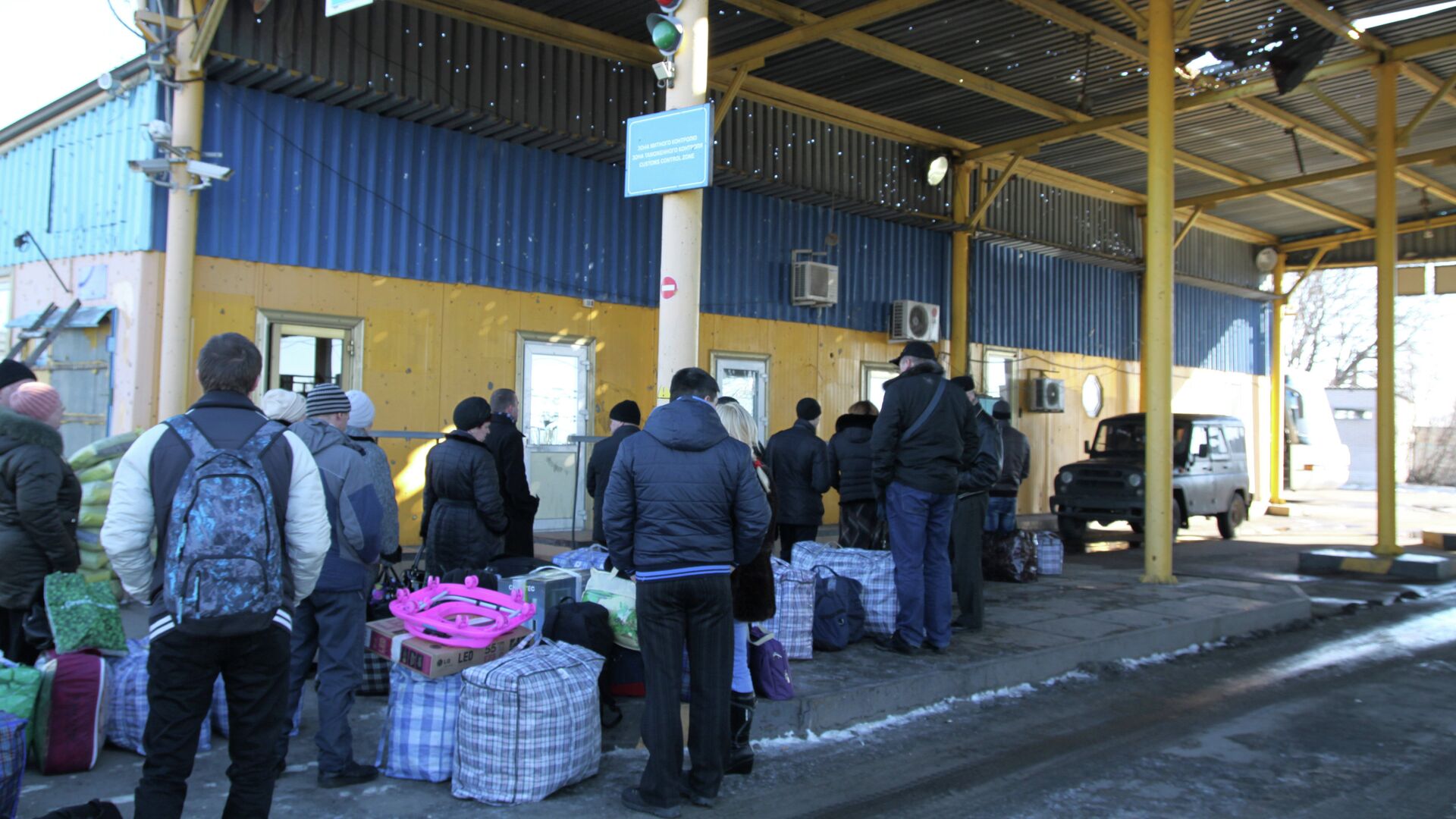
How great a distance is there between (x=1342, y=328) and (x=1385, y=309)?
4038 centimetres

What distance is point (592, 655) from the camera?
4941 mm

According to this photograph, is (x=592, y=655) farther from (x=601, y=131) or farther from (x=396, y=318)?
(x=601, y=131)

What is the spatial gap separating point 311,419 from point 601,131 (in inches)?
317

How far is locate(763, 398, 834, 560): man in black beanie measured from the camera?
831cm

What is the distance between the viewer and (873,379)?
1627 centimetres

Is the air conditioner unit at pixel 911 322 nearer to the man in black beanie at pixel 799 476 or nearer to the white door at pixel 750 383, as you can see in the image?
the white door at pixel 750 383

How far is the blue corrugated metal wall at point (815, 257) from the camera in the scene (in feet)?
45.9

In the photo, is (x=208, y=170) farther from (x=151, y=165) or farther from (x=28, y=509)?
(x=28, y=509)

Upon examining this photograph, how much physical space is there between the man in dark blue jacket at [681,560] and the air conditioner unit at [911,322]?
1176 centimetres

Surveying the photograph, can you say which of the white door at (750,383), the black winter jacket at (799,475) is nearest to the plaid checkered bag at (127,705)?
the black winter jacket at (799,475)

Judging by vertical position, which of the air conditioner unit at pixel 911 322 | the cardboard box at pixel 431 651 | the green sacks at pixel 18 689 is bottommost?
the green sacks at pixel 18 689

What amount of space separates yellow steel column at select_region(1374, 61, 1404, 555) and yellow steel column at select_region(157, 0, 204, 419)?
13.7 m

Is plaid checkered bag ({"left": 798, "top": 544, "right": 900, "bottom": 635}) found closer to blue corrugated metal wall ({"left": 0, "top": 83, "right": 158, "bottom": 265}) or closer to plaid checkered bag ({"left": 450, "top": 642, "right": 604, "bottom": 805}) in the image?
plaid checkered bag ({"left": 450, "top": 642, "right": 604, "bottom": 805})

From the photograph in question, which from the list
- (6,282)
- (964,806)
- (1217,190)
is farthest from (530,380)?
(1217,190)
